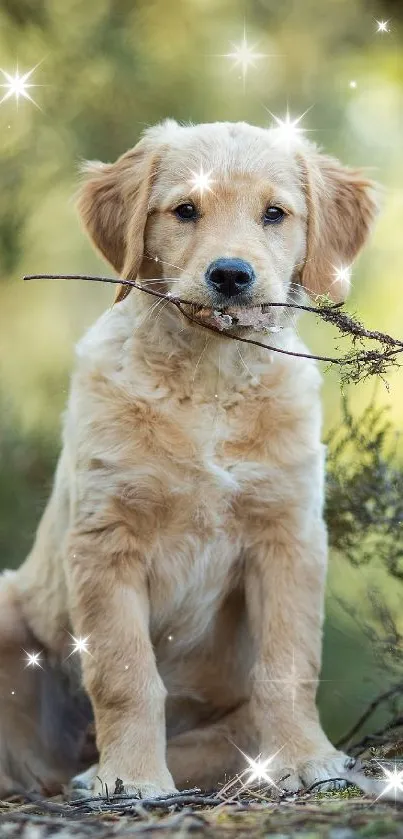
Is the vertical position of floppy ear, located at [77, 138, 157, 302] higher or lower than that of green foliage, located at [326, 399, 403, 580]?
higher

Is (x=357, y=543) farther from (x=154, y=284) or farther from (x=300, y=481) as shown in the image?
(x=154, y=284)

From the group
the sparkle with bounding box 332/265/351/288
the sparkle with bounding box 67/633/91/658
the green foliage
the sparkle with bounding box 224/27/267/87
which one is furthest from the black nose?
the sparkle with bounding box 224/27/267/87

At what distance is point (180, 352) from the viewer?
329cm

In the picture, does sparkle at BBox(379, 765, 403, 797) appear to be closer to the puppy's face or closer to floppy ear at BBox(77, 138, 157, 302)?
the puppy's face

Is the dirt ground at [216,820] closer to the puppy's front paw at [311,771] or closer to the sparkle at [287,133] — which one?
the puppy's front paw at [311,771]

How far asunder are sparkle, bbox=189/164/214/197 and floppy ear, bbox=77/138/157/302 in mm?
166

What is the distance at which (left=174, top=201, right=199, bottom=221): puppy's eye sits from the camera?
3.17 metres

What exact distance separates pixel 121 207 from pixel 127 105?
246cm

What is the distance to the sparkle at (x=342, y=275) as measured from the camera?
3.38m

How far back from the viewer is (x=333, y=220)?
347cm

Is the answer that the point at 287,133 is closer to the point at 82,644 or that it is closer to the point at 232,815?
the point at 82,644

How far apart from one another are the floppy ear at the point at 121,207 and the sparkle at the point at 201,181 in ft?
0.54

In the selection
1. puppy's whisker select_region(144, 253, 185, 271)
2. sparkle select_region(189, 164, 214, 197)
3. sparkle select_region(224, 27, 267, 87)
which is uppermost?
sparkle select_region(224, 27, 267, 87)

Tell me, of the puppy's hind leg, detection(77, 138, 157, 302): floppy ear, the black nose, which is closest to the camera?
the black nose
